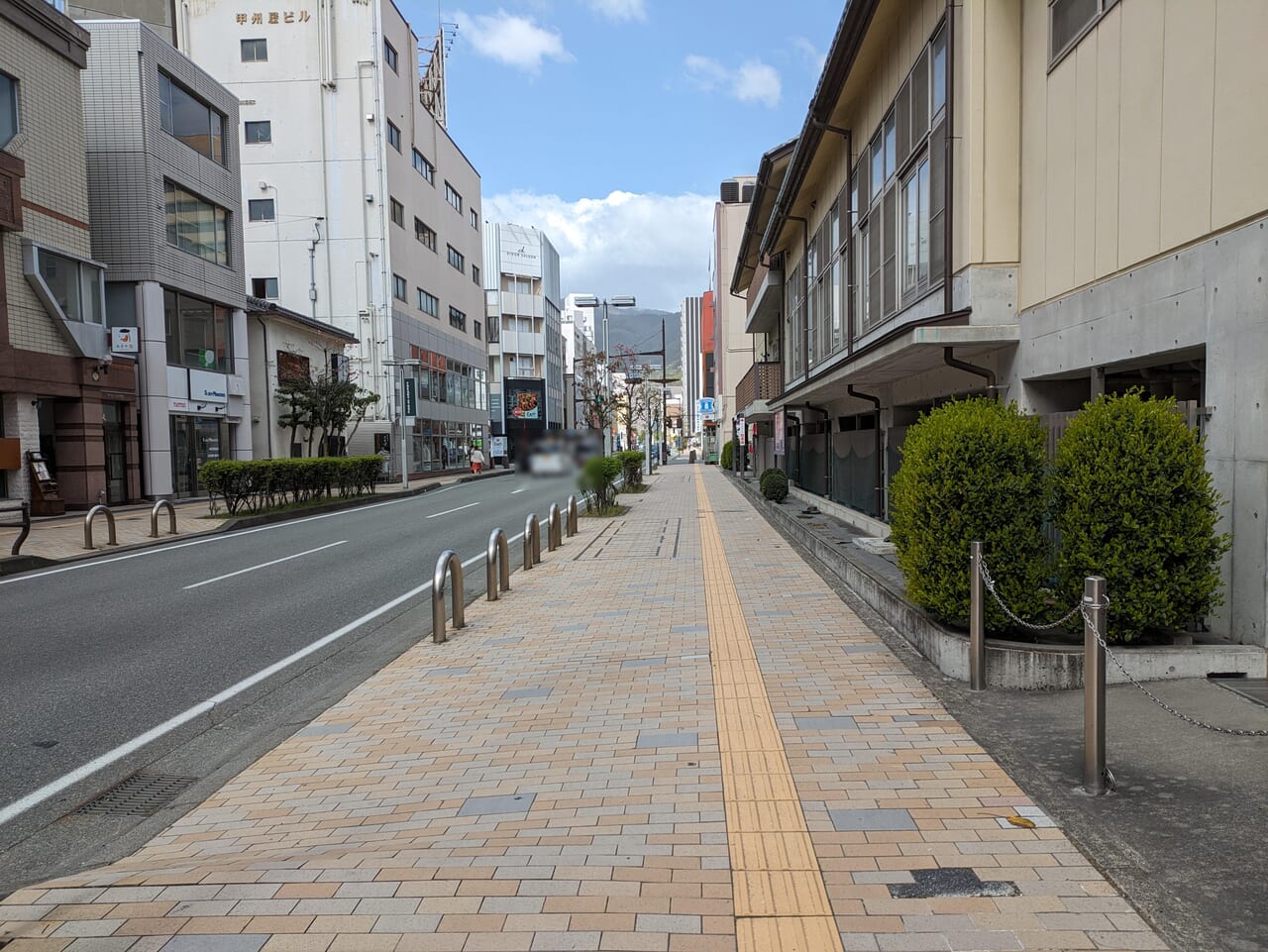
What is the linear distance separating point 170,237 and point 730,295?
33780 mm

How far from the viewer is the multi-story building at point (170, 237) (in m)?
26.2

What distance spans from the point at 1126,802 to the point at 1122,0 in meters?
6.41

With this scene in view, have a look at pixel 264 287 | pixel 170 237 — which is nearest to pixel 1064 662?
pixel 170 237

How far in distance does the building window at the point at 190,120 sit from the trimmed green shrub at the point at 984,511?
29.7 meters

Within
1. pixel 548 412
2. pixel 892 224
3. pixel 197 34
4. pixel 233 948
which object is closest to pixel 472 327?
pixel 548 412

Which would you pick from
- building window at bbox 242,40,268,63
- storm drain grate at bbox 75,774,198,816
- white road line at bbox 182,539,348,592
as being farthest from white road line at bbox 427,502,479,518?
building window at bbox 242,40,268,63

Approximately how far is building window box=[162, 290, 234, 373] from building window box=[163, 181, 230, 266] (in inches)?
69.2

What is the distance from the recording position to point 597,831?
3801 mm

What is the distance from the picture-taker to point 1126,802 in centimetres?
388

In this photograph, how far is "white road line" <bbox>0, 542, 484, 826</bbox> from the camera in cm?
479

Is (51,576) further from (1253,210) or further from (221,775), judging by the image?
(1253,210)

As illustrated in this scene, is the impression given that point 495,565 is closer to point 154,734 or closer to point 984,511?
point 154,734

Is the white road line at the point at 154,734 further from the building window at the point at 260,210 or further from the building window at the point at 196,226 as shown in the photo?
the building window at the point at 260,210

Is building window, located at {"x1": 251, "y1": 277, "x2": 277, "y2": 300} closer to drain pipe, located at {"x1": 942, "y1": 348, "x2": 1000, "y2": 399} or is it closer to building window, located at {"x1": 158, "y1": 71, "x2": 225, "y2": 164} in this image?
building window, located at {"x1": 158, "y1": 71, "x2": 225, "y2": 164}
